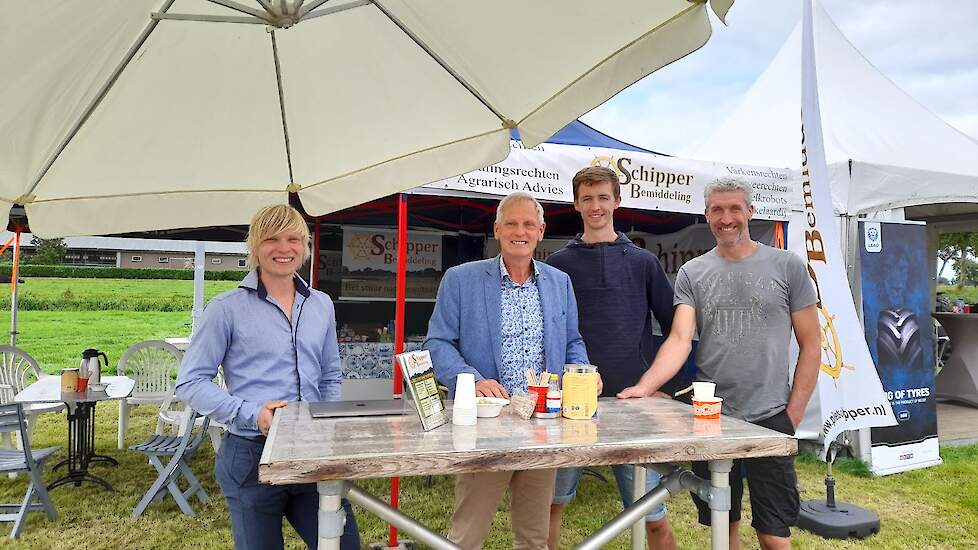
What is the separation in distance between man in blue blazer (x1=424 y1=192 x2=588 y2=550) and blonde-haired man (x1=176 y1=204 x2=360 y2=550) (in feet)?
1.44

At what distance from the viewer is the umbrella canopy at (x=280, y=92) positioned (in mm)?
1987

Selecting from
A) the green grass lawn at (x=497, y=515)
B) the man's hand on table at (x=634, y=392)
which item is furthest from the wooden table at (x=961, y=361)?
the man's hand on table at (x=634, y=392)

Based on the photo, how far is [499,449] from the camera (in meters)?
1.52

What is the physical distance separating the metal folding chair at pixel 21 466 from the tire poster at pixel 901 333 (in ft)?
19.0

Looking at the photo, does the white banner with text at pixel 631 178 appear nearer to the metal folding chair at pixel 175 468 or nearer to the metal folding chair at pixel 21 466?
the metal folding chair at pixel 175 468

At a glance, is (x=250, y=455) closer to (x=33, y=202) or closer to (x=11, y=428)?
(x=33, y=202)

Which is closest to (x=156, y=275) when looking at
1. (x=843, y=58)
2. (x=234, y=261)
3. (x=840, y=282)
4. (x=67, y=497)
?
(x=234, y=261)

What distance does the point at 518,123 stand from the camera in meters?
2.45

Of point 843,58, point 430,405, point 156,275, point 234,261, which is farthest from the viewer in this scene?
point 156,275

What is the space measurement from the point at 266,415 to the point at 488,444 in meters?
0.68

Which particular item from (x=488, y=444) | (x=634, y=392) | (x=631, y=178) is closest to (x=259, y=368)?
(x=488, y=444)

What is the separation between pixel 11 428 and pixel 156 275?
15.5m

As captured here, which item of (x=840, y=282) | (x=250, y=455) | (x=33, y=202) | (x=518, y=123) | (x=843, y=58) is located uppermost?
(x=843, y=58)

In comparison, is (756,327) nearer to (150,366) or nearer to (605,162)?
(605,162)
